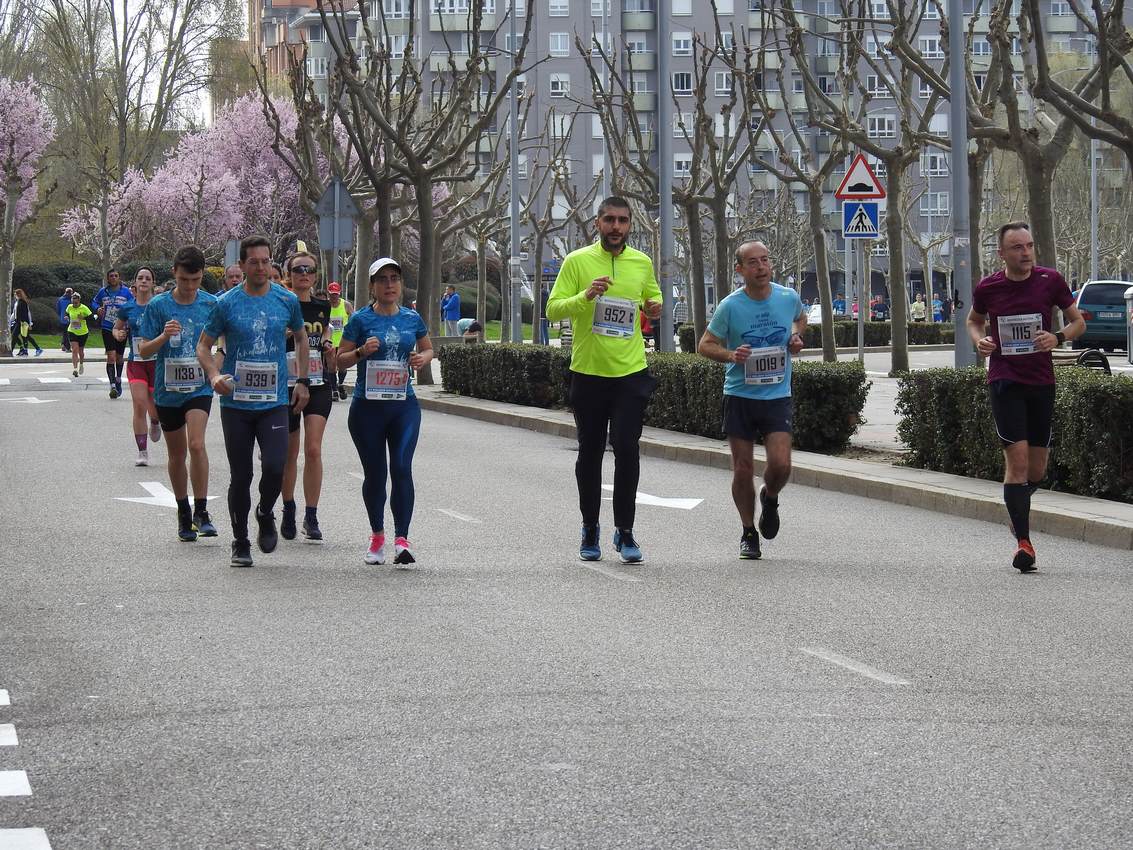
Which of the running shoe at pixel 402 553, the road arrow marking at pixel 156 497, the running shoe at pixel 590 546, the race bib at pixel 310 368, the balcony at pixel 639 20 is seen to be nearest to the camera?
the running shoe at pixel 402 553

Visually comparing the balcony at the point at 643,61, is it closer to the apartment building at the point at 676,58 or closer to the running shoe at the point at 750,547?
the apartment building at the point at 676,58

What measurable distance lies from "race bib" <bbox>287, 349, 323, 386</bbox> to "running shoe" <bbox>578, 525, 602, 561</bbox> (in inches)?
76.1

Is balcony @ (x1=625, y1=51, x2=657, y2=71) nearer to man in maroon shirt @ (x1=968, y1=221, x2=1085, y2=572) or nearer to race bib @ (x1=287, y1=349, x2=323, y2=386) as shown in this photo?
race bib @ (x1=287, y1=349, x2=323, y2=386)

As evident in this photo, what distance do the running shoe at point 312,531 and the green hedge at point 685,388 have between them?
22.2ft

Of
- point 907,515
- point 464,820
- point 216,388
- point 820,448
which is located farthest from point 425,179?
point 464,820

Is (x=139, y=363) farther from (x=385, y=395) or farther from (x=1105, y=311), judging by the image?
(x=1105, y=311)

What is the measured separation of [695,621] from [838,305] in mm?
92516

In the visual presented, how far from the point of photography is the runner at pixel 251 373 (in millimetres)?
10477

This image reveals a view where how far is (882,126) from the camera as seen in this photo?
10575cm

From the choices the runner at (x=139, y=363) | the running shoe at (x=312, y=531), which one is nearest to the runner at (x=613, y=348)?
the running shoe at (x=312, y=531)

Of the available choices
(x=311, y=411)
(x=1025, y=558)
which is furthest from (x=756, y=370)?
(x=311, y=411)

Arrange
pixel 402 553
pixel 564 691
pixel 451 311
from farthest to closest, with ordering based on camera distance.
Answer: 1. pixel 451 311
2. pixel 402 553
3. pixel 564 691

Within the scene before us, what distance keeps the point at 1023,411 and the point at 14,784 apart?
647cm

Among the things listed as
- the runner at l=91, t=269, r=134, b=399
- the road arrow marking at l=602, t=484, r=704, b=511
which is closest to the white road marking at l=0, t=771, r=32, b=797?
the road arrow marking at l=602, t=484, r=704, b=511
